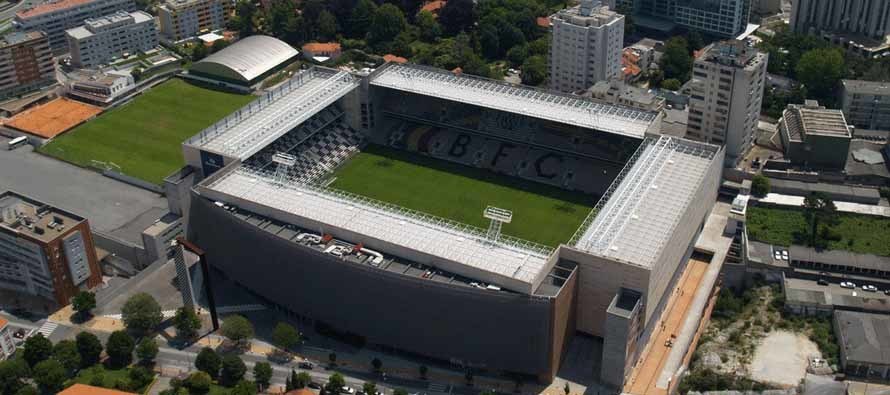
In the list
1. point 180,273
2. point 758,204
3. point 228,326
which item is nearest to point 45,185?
point 180,273

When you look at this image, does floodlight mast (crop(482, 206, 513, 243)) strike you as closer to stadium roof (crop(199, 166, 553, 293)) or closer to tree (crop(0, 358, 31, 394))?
stadium roof (crop(199, 166, 553, 293))

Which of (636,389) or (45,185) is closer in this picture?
(636,389)

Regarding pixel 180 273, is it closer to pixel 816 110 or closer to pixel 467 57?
pixel 467 57

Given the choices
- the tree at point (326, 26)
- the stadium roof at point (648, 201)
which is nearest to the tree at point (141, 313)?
the stadium roof at point (648, 201)

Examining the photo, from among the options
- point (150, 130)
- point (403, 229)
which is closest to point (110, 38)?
point (150, 130)

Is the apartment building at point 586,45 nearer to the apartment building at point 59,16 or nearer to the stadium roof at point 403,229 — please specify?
the stadium roof at point 403,229
